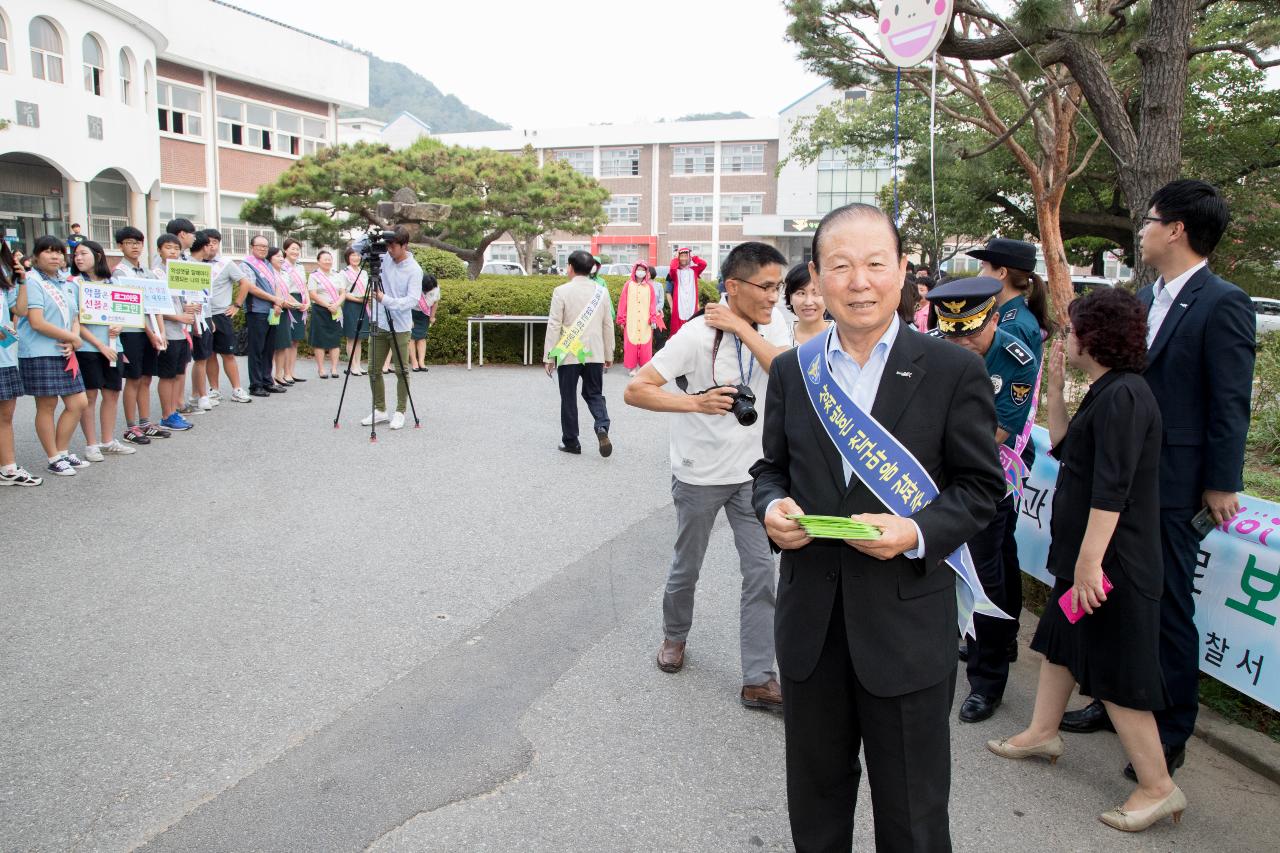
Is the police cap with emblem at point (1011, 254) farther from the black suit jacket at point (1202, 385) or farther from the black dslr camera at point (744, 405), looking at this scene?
the black dslr camera at point (744, 405)

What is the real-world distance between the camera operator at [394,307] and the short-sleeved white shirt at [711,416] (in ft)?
19.8

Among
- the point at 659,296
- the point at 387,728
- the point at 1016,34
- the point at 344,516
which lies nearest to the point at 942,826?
the point at 387,728

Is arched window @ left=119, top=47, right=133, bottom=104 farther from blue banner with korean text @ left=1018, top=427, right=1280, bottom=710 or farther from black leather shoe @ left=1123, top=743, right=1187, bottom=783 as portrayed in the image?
black leather shoe @ left=1123, top=743, right=1187, bottom=783

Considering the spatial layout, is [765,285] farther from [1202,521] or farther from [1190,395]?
[1202,521]

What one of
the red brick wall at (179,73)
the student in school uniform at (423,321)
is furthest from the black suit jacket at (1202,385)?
the red brick wall at (179,73)

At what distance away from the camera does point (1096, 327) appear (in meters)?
2.97

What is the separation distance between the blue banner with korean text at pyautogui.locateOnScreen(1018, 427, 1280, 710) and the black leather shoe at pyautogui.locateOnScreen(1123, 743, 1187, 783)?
40cm

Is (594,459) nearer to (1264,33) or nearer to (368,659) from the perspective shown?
(368,659)

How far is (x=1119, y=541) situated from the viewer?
294 cm

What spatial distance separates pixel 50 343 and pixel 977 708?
23.0 feet

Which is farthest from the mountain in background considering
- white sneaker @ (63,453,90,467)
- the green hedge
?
white sneaker @ (63,453,90,467)

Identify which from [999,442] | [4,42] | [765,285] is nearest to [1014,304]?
[999,442]

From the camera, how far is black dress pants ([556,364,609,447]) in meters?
8.66

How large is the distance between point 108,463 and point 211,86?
1253 inches
